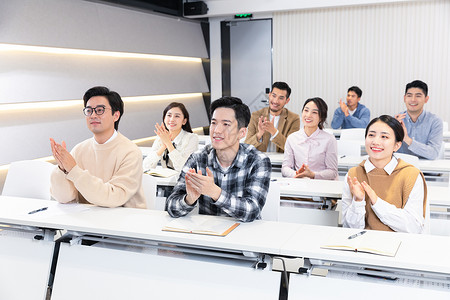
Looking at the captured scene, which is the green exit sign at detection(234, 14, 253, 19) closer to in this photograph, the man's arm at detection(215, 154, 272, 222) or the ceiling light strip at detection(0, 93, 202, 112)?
the ceiling light strip at detection(0, 93, 202, 112)

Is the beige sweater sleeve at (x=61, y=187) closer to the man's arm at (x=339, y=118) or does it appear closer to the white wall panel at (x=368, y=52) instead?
the man's arm at (x=339, y=118)

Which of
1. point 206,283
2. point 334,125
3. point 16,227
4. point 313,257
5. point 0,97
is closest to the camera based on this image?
point 313,257

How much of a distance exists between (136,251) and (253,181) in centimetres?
66

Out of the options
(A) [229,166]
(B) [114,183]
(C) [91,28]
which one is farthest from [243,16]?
(A) [229,166]

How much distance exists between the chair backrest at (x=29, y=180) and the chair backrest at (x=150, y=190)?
0.69 metres

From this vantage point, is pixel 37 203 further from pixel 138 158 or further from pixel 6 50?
pixel 6 50

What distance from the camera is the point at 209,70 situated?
31.4 ft

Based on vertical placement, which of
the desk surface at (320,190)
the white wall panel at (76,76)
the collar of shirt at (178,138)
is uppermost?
the white wall panel at (76,76)

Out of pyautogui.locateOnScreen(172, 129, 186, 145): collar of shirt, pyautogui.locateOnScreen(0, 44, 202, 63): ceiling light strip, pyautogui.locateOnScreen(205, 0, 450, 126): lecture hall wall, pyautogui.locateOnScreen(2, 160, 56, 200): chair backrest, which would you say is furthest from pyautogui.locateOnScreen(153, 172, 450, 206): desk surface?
pyautogui.locateOnScreen(205, 0, 450, 126): lecture hall wall

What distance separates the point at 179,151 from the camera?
14.9ft

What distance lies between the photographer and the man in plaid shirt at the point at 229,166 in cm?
249

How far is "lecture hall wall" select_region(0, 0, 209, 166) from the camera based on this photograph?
5.24m

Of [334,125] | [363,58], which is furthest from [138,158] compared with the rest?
[363,58]

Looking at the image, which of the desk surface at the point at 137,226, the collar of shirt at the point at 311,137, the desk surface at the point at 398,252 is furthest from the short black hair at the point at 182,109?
the desk surface at the point at 398,252
